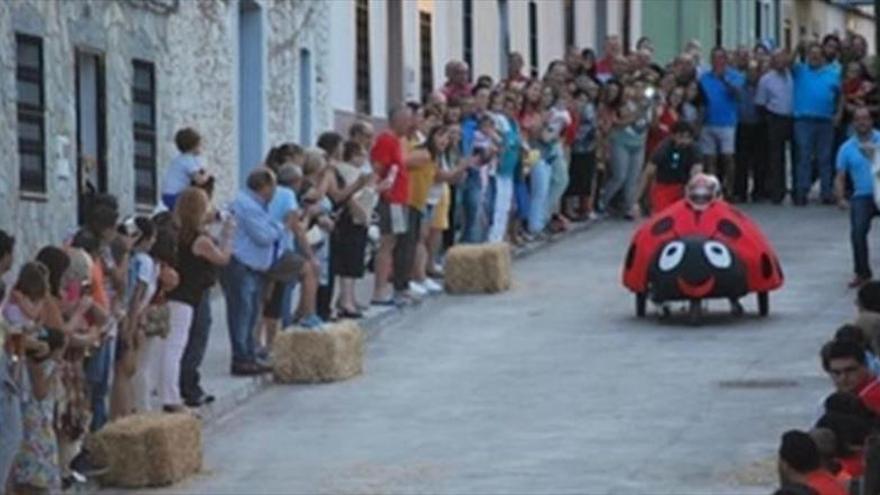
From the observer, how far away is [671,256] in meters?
26.3

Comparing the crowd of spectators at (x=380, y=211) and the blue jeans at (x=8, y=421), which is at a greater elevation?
the crowd of spectators at (x=380, y=211)

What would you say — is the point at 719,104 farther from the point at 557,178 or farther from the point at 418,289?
the point at 418,289

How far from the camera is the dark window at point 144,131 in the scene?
27.8m

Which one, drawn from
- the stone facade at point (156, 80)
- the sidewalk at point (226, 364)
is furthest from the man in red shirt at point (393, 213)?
the stone facade at point (156, 80)

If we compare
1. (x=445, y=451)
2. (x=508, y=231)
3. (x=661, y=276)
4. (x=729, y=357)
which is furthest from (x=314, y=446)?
(x=508, y=231)

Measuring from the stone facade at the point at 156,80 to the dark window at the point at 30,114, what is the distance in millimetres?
→ 90

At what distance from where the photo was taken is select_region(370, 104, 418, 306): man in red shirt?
27172 mm

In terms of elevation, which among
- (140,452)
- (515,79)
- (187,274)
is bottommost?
(140,452)

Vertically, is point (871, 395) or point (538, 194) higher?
point (538, 194)

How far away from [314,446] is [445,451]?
927 millimetres

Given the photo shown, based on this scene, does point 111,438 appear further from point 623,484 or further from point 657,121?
point 657,121

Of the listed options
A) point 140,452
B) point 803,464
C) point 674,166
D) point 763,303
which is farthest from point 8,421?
point 674,166

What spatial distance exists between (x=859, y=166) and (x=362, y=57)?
10.3m

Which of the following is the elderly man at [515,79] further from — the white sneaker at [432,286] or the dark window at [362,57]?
the white sneaker at [432,286]
